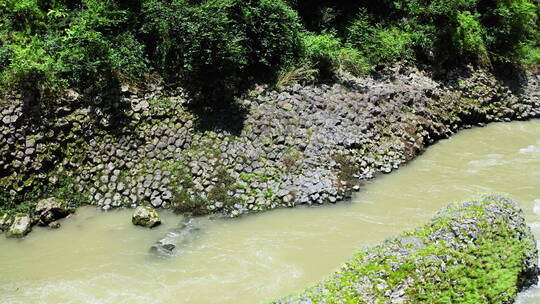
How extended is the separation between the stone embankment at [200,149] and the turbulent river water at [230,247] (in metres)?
0.59

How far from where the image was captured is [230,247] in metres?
8.04

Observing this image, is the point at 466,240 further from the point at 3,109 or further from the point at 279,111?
the point at 3,109

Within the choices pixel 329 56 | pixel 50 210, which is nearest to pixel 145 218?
pixel 50 210

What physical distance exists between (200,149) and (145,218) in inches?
90.5

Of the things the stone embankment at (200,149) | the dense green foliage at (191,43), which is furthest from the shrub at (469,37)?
the stone embankment at (200,149)

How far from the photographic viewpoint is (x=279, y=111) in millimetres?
11266

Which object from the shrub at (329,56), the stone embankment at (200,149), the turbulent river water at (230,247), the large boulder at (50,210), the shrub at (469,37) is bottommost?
the turbulent river water at (230,247)

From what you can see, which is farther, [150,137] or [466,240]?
[150,137]

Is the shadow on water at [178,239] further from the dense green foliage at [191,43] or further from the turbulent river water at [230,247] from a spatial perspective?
the dense green foliage at [191,43]

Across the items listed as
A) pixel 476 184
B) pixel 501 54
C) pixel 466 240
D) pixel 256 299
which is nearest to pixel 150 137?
pixel 256 299

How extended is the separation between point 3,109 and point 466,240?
992 centimetres

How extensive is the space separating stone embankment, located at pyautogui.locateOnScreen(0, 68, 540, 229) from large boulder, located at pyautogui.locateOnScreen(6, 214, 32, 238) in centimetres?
48

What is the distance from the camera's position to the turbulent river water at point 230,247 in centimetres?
690

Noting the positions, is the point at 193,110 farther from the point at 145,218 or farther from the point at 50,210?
the point at 50,210
